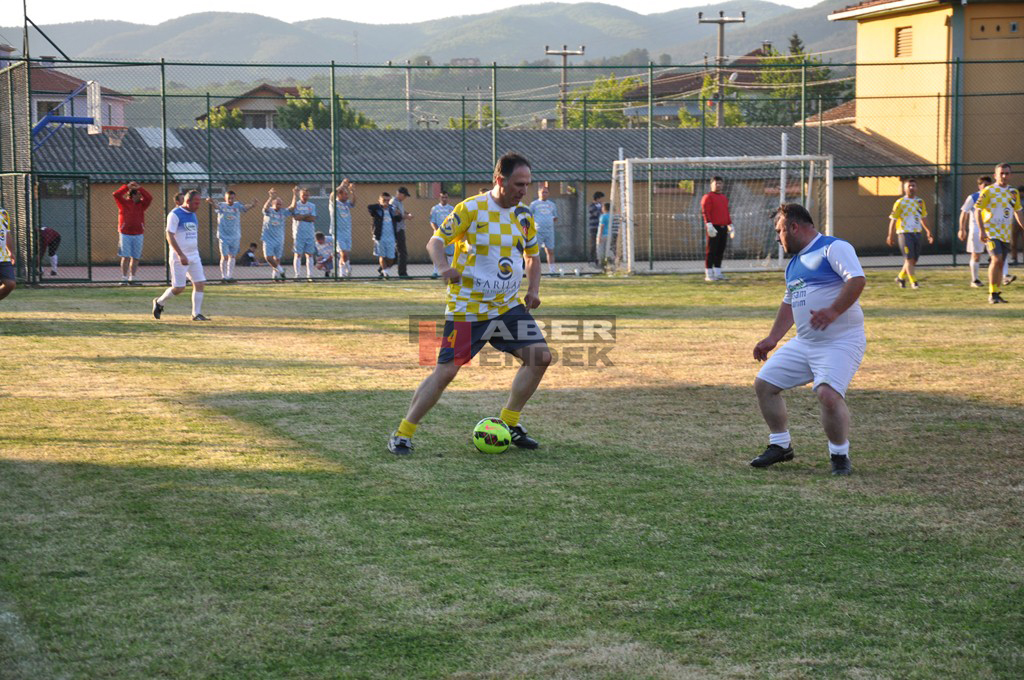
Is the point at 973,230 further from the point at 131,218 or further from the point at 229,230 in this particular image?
the point at 131,218

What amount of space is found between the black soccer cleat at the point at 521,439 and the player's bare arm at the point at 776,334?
1.54 metres

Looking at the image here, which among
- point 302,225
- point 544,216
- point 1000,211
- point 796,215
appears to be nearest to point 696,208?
point 544,216

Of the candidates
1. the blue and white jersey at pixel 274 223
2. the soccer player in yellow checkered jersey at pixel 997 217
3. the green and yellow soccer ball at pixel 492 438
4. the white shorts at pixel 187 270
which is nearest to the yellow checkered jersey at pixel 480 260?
the green and yellow soccer ball at pixel 492 438

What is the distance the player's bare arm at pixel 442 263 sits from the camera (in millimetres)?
6988

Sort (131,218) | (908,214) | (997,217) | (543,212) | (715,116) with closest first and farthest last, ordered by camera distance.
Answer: (997,217), (908,214), (131,218), (543,212), (715,116)

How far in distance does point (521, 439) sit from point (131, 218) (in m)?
16.3

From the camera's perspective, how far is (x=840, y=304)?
662 centimetres

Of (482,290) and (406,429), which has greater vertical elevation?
(482,290)

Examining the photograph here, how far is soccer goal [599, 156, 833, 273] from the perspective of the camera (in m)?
25.0

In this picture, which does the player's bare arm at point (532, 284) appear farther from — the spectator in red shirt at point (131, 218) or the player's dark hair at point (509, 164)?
the spectator in red shirt at point (131, 218)

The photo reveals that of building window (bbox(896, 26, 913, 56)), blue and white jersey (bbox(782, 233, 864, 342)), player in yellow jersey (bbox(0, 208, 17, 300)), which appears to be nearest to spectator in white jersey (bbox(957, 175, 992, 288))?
blue and white jersey (bbox(782, 233, 864, 342))

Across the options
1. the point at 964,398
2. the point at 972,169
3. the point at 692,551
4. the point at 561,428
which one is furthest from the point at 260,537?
the point at 972,169

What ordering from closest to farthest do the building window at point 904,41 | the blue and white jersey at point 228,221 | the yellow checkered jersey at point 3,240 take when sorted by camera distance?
the yellow checkered jersey at point 3,240 → the blue and white jersey at point 228,221 → the building window at point 904,41

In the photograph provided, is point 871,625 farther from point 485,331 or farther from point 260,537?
point 485,331
